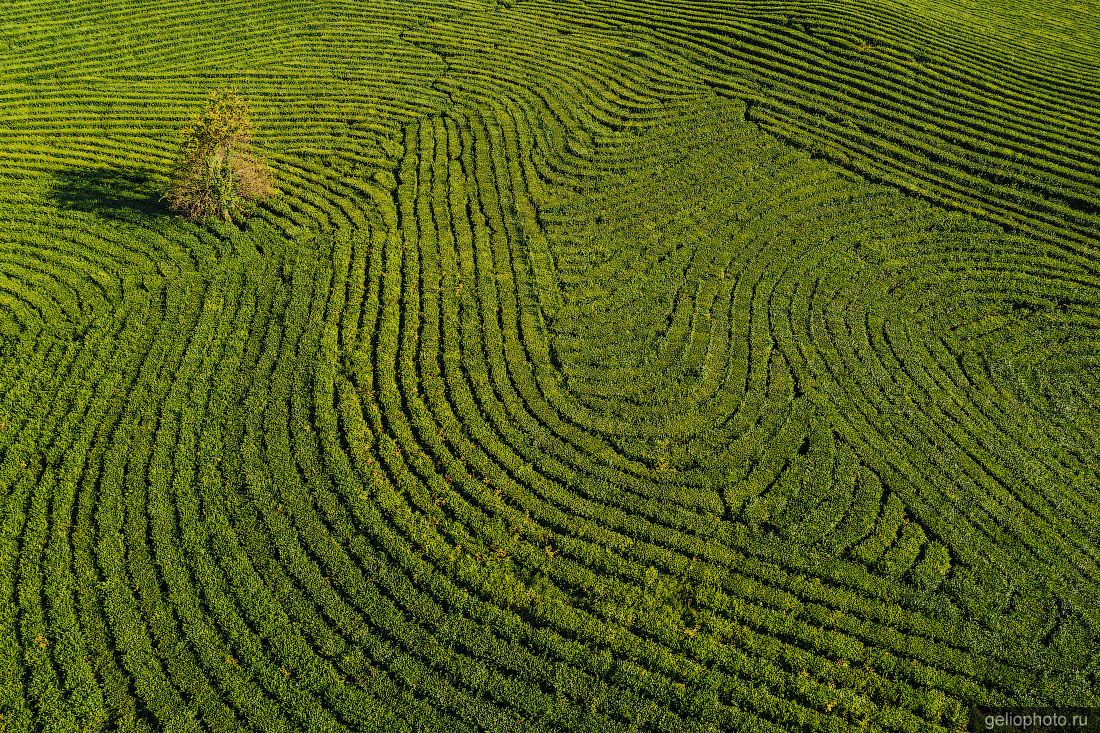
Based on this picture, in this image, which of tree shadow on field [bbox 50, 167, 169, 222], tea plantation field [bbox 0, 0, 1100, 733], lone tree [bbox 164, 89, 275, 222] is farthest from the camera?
tree shadow on field [bbox 50, 167, 169, 222]

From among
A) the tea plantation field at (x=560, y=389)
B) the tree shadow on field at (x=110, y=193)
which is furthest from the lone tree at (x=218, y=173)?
the tea plantation field at (x=560, y=389)

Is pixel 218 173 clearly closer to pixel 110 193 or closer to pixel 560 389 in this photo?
pixel 110 193

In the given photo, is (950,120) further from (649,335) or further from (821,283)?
(649,335)

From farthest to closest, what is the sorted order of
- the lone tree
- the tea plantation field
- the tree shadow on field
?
the tree shadow on field
the lone tree
the tea plantation field

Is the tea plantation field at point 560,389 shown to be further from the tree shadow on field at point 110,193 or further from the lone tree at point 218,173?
the lone tree at point 218,173

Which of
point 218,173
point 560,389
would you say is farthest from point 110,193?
point 560,389

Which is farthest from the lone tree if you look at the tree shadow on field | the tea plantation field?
the tea plantation field

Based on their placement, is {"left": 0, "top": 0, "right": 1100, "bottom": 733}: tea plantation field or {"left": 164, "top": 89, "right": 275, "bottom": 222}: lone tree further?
{"left": 164, "top": 89, "right": 275, "bottom": 222}: lone tree

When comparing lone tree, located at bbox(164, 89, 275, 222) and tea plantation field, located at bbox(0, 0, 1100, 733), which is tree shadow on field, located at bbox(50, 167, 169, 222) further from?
lone tree, located at bbox(164, 89, 275, 222)
